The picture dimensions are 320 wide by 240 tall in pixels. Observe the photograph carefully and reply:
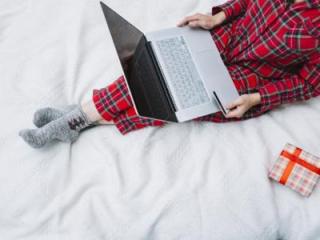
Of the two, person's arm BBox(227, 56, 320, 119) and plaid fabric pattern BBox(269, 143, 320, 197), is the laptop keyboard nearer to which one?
person's arm BBox(227, 56, 320, 119)

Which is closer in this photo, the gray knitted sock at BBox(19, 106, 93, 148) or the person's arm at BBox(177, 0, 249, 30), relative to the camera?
the gray knitted sock at BBox(19, 106, 93, 148)

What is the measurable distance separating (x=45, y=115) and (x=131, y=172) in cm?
30

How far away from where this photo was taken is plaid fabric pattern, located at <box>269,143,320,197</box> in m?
0.89

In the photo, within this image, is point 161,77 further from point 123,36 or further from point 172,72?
point 123,36

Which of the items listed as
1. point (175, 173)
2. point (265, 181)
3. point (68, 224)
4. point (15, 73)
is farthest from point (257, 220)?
point (15, 73)

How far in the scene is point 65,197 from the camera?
0.88 meters

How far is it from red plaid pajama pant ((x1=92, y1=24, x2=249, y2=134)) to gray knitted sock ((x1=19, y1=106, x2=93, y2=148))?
0.20 feet

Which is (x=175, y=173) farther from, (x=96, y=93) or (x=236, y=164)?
(x=96, y=93)

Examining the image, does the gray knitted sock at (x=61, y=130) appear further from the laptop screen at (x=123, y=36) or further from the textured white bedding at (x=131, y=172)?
the laptop screen at (x=123, y=36)

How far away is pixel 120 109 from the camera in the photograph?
0.96m

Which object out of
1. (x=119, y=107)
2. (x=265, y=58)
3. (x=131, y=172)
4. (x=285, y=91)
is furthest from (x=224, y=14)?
(x=131, y=172)

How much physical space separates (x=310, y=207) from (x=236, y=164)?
22 centimetres

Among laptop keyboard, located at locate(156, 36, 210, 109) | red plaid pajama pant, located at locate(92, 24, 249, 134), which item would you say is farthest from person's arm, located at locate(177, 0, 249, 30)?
red plaid pajama pant, located at locate(92, 24, 249, 134)

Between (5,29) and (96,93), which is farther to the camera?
(5,29)
